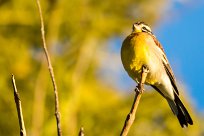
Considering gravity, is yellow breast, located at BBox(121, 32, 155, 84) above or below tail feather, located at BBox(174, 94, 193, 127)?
above

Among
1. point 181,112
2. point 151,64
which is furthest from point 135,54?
point 181,112

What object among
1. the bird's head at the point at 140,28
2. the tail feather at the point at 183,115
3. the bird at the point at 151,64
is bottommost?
the tail feather at the point at 183,115

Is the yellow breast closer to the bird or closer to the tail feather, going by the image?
the bird

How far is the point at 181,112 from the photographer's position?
3.88 metres

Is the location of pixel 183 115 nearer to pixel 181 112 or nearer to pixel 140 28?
pixel 181 112

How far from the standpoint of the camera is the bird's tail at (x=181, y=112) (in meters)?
3.75

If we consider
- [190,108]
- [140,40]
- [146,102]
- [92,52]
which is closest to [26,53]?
[92,52]

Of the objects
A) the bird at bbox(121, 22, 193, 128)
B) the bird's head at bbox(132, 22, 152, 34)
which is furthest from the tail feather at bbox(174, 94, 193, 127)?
the bird's head at bbox(132, 22, 152, 34)

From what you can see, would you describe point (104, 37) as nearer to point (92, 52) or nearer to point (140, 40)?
point (92, 52)

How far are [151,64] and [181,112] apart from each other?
308 millimetres

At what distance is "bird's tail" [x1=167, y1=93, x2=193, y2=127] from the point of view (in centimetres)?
375

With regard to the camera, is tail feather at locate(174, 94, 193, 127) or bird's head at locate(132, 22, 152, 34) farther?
bird's head at locate(132, 22, 152, 34)

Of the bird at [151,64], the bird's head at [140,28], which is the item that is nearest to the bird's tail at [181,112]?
the bird at [151,64]

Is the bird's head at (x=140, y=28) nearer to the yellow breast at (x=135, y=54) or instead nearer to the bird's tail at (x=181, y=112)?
the yellow breast at (x=135, y=54)
